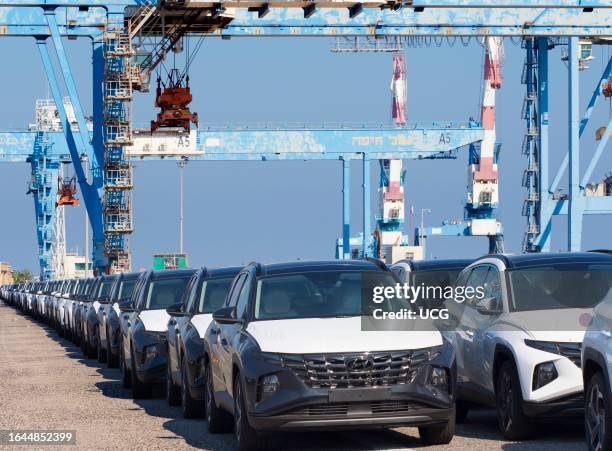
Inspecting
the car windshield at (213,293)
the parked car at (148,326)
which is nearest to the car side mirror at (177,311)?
the car windshield at (213,293)

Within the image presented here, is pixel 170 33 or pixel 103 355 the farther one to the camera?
pixel 170 33

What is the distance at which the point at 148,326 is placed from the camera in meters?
17.6

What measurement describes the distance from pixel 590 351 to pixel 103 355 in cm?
1565

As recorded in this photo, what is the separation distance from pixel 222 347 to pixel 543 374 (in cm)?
285

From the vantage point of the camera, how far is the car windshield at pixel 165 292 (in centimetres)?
1869

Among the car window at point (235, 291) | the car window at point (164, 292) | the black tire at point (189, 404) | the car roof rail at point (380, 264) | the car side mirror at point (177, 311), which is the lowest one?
the black tire at point (189, 404)

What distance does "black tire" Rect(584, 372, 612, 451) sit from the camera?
946cm

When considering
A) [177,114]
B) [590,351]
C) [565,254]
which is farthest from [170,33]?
[590,351]

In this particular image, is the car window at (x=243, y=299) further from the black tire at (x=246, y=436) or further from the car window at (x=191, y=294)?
the car window at (x=191, y=294)

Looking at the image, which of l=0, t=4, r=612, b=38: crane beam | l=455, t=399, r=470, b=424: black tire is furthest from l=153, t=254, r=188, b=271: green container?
l=455, t=399, r=470, b=424: black tire

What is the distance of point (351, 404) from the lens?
35.7 feet

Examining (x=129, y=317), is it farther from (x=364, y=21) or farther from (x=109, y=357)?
(x=364, y=21)

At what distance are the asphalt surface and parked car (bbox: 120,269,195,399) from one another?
0.30 meters

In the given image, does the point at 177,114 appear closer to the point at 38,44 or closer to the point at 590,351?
the point at 38,44
